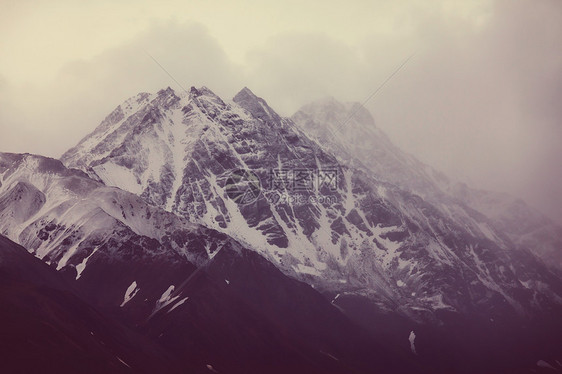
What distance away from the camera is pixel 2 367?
185750 mm

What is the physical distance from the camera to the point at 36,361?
19538cm

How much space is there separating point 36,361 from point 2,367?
427 inches

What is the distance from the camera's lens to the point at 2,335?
656 feet

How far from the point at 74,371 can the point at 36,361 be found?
9921 millimetres

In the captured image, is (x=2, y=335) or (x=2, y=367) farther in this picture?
(x=2, y=335)

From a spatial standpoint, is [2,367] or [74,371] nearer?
[2,367]

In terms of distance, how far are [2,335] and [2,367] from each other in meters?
15.7

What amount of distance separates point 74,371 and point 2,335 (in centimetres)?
2013

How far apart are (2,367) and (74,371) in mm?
19705
